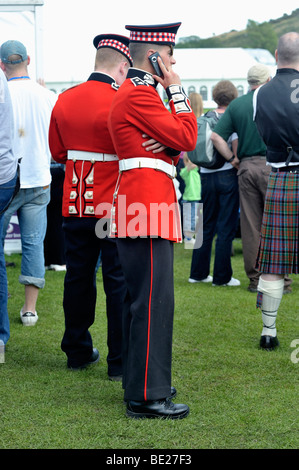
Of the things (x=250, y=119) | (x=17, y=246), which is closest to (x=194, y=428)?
(x=250, y=119)

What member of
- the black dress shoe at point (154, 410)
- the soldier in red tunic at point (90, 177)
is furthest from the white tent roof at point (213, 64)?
the black dress shoe at point (154, 410)

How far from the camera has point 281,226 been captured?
464 cm

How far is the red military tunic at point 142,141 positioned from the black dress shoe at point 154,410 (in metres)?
0.81

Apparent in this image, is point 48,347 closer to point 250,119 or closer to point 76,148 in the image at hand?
point 76,148

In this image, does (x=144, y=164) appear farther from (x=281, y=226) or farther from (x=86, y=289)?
(x=281, y=226)

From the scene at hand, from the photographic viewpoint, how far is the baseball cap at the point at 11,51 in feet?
17.3

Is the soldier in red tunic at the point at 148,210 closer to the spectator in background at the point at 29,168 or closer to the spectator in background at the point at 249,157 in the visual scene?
the spectator in background at the point at 29,168

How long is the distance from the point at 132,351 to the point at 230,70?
22.9 metres

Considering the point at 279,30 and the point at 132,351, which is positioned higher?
the point at 279,30

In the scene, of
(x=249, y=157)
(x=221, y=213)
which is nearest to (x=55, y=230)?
(x=221, y=213)

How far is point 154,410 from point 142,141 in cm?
130

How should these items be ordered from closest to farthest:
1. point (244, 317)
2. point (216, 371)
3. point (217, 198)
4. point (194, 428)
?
point (194, 428) → point (216, 371) → point (244, 317) → point (217, 198)

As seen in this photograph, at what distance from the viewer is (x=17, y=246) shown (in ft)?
29.6

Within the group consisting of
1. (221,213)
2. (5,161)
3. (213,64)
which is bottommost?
(221,213)
